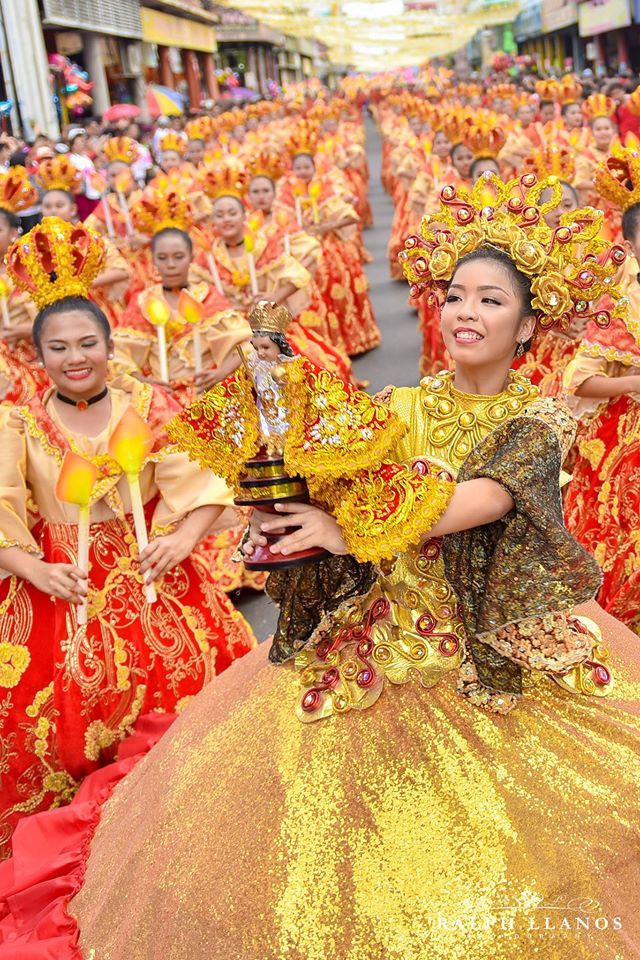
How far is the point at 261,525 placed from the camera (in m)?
1.90

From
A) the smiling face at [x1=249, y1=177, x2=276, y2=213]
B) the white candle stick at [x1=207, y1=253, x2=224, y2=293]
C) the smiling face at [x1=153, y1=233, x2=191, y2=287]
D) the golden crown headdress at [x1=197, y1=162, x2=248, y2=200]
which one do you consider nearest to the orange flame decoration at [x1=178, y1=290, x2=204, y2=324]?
the smiling face at [x1=153, y1=233, x2=191, y2=287]

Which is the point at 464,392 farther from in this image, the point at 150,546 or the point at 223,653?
the point at 223,653

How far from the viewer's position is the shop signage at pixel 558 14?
34562 millimetres

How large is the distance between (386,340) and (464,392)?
295 inches

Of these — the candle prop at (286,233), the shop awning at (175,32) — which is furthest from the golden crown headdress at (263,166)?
the shop awning at (175,32)

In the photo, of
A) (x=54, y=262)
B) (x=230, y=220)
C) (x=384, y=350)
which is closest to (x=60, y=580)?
(x=54, y=262)

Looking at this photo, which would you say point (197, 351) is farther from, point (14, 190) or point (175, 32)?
point (175, 32)

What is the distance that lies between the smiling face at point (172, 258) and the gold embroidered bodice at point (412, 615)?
3067mm

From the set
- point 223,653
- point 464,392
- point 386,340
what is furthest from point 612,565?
point 386,340

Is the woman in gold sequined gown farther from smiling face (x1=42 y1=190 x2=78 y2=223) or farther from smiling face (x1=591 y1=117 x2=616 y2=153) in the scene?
smiling face (x1=591 y1=117 x2=616 y2=153)

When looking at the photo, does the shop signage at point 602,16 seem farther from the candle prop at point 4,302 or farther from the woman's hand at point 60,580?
the woman's hand at point 60,580

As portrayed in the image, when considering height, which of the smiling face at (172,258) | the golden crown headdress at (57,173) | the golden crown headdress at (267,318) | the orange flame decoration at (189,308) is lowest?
the orange flame decoration at (189,308)

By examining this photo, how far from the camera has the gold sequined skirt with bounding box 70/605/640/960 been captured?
181cm

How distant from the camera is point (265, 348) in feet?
5.86
